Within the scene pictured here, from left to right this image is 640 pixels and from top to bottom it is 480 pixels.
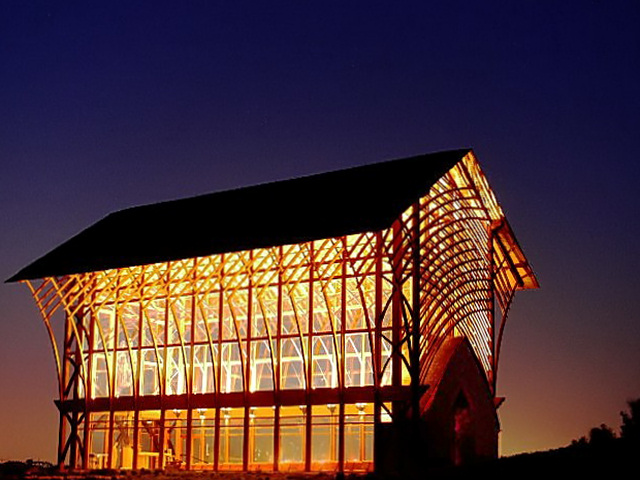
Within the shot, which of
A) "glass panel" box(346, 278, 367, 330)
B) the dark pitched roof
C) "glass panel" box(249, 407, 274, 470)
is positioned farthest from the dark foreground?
the dark pitched roof

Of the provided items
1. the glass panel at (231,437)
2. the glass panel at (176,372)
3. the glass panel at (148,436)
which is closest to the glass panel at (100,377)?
the glass panel at (148,436)

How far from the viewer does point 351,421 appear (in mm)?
47000

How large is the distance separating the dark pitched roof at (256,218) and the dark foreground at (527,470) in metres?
8.95

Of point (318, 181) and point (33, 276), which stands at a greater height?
point (318, 181)

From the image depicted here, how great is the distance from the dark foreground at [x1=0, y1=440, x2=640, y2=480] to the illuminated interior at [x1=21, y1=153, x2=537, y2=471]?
15.1ft

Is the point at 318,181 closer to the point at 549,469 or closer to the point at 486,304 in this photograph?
the point at 486,304

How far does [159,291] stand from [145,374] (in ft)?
13.1

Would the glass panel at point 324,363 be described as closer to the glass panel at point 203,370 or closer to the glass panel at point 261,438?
the glass panel at point 261,438

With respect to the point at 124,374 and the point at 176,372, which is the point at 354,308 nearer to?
the point at 176,372

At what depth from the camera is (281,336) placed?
49.8 metres

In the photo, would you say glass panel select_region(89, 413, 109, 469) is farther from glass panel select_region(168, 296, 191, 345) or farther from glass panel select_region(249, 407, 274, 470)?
glass panel select_region(249, 407, 274, 470)

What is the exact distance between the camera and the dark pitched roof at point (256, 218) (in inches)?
1790

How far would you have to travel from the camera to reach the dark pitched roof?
149 feet

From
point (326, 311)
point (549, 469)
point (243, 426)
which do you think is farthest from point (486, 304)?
point (549, 469)
